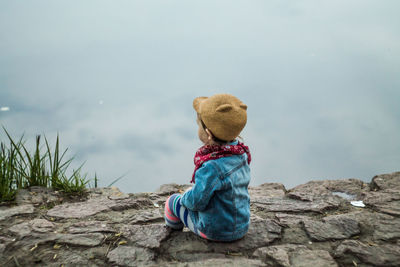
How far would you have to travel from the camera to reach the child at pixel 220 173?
2.16 metres

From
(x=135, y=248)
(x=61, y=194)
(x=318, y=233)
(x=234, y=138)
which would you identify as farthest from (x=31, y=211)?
(x=318, y=233)

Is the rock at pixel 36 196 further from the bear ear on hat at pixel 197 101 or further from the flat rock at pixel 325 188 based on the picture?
the flat rock at pixel 325 188

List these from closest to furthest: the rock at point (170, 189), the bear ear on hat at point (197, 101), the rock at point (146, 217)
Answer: the bear ear on hat at point (197, 101) → the rock at point (146, 217) → the rock at point (170, 189)

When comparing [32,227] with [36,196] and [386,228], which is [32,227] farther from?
[386,228]

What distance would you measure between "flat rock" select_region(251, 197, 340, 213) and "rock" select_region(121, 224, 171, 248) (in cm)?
119

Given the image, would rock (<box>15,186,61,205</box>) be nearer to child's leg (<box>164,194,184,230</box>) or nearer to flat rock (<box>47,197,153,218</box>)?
flat rock (<box>47,197,153,218</box>)

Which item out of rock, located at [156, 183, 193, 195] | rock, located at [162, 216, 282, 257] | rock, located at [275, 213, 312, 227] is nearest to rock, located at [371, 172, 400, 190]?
rock, located at [275, 213, 312, 227]

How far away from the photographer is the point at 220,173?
2.16m

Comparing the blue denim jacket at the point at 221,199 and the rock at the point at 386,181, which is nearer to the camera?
the blue denim jacket at the point at 221,199

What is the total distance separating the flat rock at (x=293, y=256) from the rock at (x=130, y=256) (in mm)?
771

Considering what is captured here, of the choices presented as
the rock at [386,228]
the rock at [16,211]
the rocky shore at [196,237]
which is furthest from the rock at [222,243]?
the rock at [16,211]

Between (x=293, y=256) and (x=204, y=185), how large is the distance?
84 centimetres

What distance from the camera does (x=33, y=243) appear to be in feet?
8.65

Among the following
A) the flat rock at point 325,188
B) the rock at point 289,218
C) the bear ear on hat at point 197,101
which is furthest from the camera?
the flat rock at point 325,188
